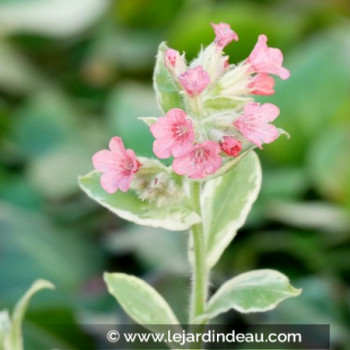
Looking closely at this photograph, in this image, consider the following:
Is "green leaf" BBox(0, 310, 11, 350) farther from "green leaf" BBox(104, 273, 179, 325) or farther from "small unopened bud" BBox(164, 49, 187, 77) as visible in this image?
"small unopened bud" BBox(164, 49, 187, 77)

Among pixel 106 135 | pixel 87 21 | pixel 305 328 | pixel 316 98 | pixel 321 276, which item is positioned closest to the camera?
pixel 305 328

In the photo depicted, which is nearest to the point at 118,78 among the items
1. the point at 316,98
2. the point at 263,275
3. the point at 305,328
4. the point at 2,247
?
the point at 316,98

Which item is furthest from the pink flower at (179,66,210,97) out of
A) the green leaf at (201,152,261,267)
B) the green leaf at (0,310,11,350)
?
the green leaf at (0,310,11,350)

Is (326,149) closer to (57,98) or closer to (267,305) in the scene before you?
(57,98)

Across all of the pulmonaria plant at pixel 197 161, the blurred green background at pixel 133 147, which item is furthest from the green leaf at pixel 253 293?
the blurred green background at pixel 133 147

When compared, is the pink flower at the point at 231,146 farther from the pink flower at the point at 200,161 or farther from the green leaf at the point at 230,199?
the green leaf at the point at 230,199

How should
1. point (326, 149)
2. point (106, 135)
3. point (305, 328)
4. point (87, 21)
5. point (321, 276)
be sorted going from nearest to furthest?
1. point (305, 328)
2. point (321, 276)
3. point (326, 149)
4. point (106, 135)
5. point (87, 21)

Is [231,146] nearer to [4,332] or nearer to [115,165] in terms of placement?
[115,165]

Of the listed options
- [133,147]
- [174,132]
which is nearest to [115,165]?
[174,132]
